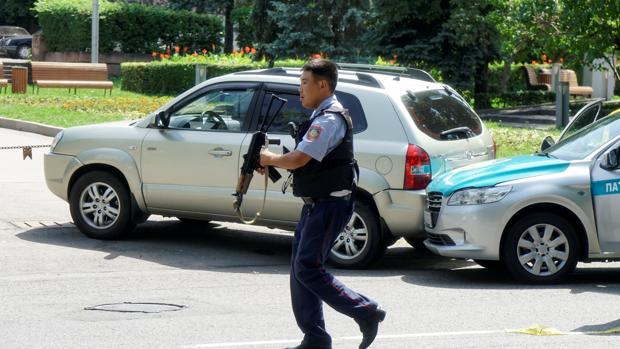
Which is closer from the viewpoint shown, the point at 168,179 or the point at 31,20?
the point at 168,179

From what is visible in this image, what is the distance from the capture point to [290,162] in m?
6.38

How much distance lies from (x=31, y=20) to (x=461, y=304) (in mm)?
60856

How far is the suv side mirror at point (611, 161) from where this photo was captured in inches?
372

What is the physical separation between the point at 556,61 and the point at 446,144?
1071 inches

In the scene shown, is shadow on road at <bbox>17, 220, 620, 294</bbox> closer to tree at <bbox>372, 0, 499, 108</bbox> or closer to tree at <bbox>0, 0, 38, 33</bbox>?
tree at <bbox>372, 0, 499, 108</bbox>

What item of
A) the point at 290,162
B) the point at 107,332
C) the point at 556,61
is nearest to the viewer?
the point at 290,162

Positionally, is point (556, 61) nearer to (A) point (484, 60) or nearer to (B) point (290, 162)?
(A) point (484, 60)

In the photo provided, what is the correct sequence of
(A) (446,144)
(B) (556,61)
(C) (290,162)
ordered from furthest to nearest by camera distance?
1. (B) (556,61)
2. (A) (446,144)
3. (C) (290,162)

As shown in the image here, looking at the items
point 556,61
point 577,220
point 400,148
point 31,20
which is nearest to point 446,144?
point 400,148

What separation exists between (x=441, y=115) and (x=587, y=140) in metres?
1.31

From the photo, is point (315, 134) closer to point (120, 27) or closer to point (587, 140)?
point (587, 140)

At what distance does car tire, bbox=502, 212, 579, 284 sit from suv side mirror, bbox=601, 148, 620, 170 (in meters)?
0.54

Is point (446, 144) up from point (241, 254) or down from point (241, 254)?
up

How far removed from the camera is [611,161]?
31.0 feet
